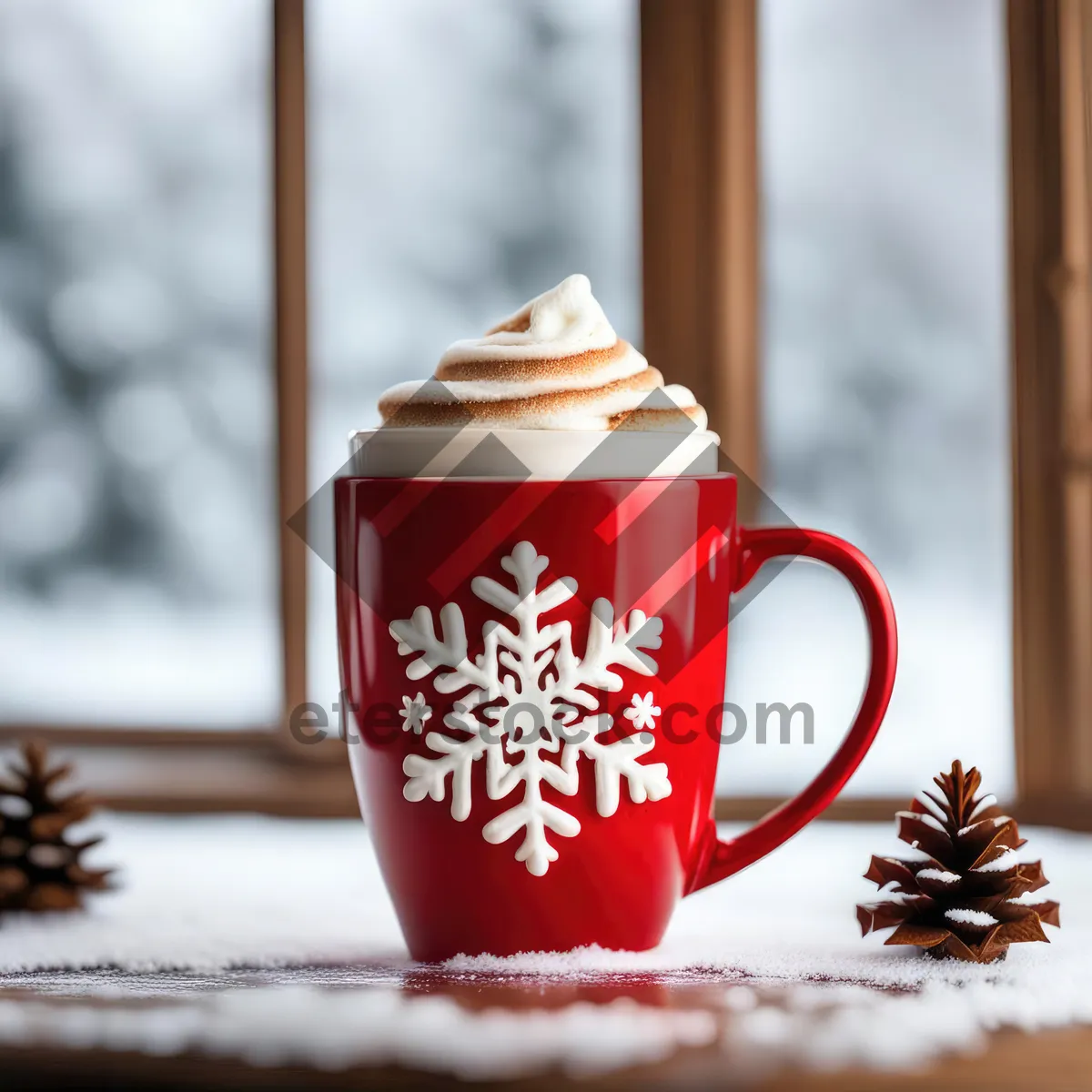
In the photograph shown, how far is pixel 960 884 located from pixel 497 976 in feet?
0.84

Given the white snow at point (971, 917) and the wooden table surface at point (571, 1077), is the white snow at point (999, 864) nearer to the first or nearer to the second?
the white snow at point (971, 917)

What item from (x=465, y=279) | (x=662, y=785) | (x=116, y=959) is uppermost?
(x=465, y=279)

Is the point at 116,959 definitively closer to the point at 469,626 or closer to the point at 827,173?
the point at 469,626

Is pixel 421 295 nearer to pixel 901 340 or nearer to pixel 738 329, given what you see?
pixel 738 329

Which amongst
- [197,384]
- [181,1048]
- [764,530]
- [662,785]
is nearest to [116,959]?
[181,1048]

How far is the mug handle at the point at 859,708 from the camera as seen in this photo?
655mm

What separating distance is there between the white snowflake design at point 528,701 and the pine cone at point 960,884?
17 cm

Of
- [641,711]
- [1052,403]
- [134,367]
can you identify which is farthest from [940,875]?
[134,367]

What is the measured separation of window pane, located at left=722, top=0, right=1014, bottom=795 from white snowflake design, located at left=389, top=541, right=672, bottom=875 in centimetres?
50

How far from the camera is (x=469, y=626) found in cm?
61

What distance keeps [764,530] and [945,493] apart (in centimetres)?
47

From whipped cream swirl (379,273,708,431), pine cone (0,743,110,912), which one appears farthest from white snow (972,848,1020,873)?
pine cone (0,743,110,912)

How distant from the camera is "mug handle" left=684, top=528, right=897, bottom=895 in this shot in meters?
0.66

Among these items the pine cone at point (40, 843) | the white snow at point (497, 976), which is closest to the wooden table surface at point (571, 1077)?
the white snow at point (497, 976)
